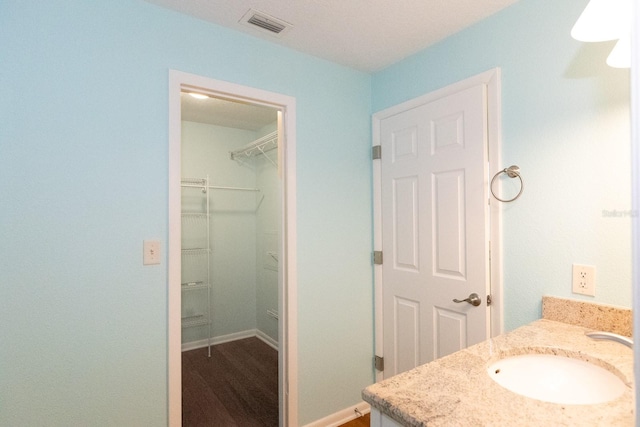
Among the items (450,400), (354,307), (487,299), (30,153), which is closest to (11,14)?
(30,153)

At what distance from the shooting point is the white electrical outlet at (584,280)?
1333mm

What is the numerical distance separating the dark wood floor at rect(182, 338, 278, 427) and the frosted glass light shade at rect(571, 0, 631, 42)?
2.52 metres

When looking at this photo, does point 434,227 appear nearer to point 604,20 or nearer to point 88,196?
point 604,20

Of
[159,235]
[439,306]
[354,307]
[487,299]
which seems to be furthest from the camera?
[354,307]

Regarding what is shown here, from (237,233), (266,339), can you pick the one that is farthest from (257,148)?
(266,339)

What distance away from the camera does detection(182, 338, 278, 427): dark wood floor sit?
2.25 meters

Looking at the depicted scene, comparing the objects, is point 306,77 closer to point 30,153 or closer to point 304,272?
point 304,272

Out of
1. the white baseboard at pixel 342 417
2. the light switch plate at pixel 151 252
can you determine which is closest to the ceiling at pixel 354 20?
the light switch plate at pixel 151 252

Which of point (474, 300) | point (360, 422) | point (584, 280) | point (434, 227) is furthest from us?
point (360, 422)

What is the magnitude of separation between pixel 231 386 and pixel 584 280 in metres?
2.47

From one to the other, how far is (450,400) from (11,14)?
199 centimetres

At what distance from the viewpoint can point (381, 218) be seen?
2283 mm

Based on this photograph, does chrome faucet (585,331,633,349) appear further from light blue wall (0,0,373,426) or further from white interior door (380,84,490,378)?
light blue wall (0,0,373,426)

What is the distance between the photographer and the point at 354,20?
172 centimetres
